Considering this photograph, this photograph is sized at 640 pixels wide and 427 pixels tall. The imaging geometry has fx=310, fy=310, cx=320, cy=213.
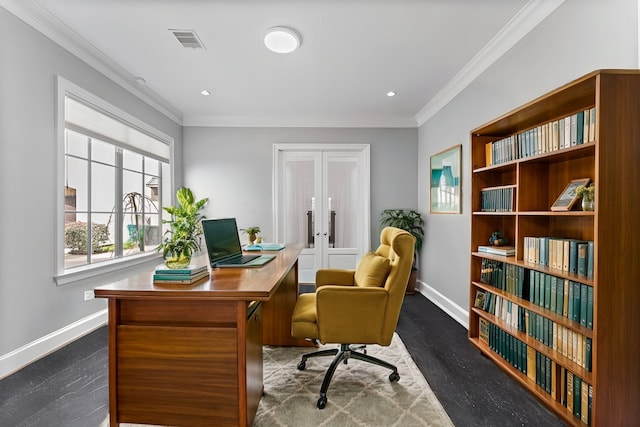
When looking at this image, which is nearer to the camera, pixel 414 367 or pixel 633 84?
pixel 633 84

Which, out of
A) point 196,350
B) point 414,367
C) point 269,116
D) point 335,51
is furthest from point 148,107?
point 414,367

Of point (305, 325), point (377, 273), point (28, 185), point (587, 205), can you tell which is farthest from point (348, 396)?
point (28, 185)

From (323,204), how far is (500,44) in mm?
3049

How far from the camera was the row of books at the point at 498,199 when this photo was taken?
7.33 ft

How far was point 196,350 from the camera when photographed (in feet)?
4.75

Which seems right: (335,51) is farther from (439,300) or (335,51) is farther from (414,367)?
(439,300)

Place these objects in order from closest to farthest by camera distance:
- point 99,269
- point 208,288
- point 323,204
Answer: point 208,288 < point 99,269 < point 323,204

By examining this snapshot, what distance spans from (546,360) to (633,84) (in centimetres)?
155

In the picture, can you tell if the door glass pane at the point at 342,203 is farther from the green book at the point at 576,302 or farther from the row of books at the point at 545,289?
the green book at the point at 576,302

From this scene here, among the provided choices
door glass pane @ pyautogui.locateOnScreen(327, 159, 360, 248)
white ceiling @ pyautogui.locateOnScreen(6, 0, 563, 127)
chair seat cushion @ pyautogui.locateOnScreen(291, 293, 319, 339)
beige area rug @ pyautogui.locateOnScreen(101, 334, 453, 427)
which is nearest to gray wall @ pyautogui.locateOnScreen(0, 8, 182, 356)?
white ceiling @ pyautogui.locateOnScreen(6, 0, 563, 127)

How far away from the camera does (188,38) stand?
8.54 feet

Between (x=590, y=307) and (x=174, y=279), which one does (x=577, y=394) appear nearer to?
(x=590, y=307)

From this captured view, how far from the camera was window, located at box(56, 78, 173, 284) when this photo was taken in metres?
2.76

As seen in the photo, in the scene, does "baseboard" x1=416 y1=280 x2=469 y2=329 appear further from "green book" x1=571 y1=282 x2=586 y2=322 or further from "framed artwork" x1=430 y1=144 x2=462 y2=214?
"green book" x1=571 y1=282 x2=586 y2=322
